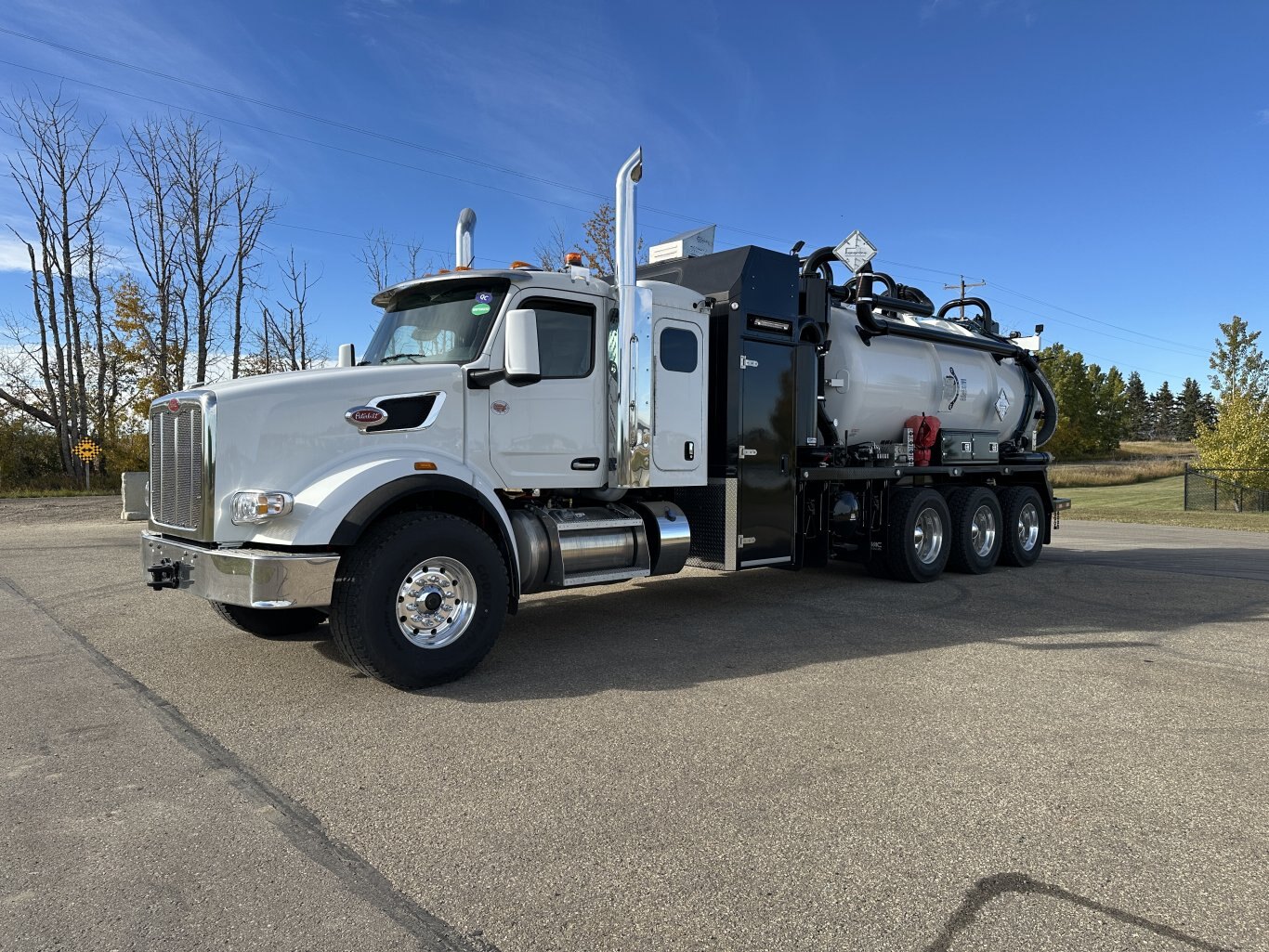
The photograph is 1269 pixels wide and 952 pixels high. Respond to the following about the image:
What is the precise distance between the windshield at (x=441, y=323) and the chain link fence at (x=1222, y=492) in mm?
31433

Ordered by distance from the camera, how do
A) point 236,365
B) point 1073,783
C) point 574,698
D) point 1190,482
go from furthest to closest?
point 1190,482 → point 236,365 → point 574,698 → point 1073,783

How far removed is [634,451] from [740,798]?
3401mm

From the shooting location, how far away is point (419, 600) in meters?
5.28

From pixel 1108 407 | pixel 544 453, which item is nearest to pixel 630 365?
pixel 544 453

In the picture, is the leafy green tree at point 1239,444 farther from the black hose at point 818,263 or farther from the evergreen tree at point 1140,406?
the evergreen tree at point 1140,406

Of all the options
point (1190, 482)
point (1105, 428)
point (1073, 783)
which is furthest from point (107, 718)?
point (1105, 428)

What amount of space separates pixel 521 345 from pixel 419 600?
1.84 m

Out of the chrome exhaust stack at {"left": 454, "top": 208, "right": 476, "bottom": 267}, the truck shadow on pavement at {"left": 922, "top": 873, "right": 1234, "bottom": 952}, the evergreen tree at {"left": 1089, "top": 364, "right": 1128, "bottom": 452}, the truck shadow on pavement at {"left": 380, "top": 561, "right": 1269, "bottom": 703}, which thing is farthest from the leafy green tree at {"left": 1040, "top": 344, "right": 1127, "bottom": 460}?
the truck shadow on pavement at {"left": 922, "top": 873, "right": 1234, "bottom": 952}

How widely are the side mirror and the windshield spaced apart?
1.25ft

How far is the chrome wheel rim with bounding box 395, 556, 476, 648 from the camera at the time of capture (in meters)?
5.26

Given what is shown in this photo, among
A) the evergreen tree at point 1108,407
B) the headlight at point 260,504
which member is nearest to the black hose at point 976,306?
the headlight at point 260,504

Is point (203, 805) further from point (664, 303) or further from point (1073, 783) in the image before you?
point (664, 303)

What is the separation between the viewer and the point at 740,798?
3.59 m

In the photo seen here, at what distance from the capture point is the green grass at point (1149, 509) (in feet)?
72.6
